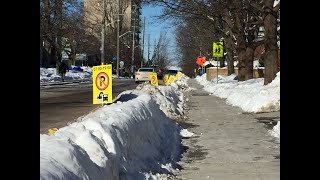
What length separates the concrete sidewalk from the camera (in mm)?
6762

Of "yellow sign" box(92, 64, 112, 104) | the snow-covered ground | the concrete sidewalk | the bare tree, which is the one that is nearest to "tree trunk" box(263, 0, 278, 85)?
the bare tree

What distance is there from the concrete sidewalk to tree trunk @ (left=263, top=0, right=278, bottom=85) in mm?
5236

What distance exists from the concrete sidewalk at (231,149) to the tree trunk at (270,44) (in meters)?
5.24

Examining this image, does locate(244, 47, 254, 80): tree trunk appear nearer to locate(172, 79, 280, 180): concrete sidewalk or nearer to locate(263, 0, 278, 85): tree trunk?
locate(263, 0, 278, 85): tree trunk

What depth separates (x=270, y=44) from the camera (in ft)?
63.3

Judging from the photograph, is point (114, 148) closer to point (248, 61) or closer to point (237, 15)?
point (237, 15)

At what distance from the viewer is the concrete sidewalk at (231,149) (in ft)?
22.2

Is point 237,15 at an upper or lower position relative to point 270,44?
upper

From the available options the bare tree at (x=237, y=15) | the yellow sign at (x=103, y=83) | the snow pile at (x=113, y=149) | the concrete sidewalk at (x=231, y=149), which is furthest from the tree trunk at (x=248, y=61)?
the snow pile at (x=113, y=149)

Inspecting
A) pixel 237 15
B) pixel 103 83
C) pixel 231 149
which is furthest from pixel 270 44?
pixel 231 149

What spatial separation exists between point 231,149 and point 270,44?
11.4 m

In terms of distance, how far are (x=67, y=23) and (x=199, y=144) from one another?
32.6 m

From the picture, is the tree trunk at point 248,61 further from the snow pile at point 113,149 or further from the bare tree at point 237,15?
the snow pile at point 113,149
